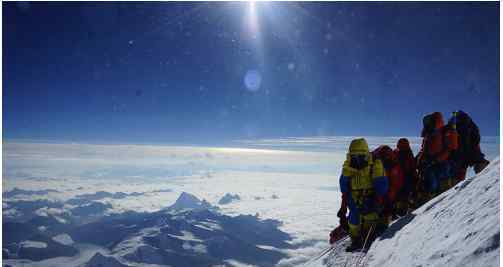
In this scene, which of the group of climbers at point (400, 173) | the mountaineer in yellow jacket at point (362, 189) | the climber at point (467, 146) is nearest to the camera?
the mountaineer in yellow jacket at point (362, 189)

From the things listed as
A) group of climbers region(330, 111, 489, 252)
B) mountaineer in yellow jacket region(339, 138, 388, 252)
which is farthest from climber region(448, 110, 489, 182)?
mountaineer in yellow jacket region(339, 138, 388, 252)

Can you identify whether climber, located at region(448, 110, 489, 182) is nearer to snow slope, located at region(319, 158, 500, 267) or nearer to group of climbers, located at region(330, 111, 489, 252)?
group of climbers, located at region(330, 111, 489, 252)

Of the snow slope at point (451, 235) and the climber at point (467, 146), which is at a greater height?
the climber at point (467, 146)

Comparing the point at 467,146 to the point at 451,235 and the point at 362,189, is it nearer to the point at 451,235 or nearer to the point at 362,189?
the point at 362,189

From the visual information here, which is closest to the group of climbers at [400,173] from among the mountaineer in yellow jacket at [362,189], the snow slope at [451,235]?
the mountaineer in yellow jacket at [362,189]

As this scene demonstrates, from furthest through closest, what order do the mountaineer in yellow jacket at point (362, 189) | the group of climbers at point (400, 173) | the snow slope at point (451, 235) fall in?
the group of climbers at point (400, 173) < the mountaineer in yellow jacket at point (362, 189) < the snow slope at point (451, 235)

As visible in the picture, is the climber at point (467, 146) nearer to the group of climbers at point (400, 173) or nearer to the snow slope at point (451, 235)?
the group of climbers at point (400, 173)
